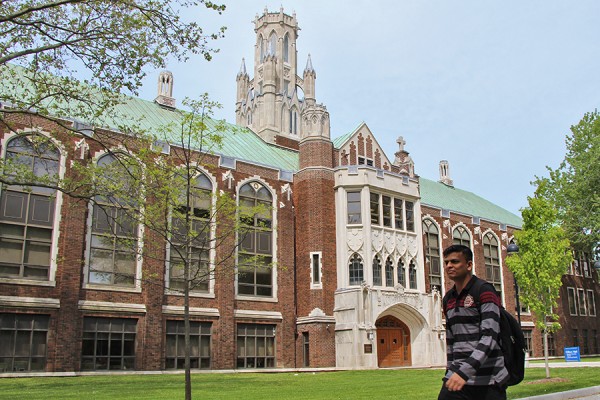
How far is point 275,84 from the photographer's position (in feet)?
173

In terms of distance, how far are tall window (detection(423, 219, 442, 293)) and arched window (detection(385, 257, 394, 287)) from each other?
615 cm

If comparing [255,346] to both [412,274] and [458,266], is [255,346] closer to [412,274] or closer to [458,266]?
[412,274]

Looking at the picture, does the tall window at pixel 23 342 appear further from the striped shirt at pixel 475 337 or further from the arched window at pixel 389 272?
the striped shirt at pixel 475 337

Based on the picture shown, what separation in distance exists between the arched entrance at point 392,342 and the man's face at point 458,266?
2720 centimetres

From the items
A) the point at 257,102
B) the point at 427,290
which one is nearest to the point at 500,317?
the point at 427,290

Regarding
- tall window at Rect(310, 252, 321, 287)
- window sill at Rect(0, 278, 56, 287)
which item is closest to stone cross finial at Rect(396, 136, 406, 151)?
tall window at Rect(310, 252, 321, 287)

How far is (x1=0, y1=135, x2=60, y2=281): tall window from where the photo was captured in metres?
23.5

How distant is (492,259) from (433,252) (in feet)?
22.5

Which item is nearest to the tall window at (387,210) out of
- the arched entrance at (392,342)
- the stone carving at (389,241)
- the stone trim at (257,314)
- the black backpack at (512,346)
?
the stone carving at (389,241)

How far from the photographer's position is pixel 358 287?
2967cm

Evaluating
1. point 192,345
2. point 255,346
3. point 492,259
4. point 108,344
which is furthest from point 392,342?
point 108,344

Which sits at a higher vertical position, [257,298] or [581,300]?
[581,300]

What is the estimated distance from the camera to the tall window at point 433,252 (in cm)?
3794

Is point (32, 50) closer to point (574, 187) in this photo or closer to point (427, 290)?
point (427, 290)
